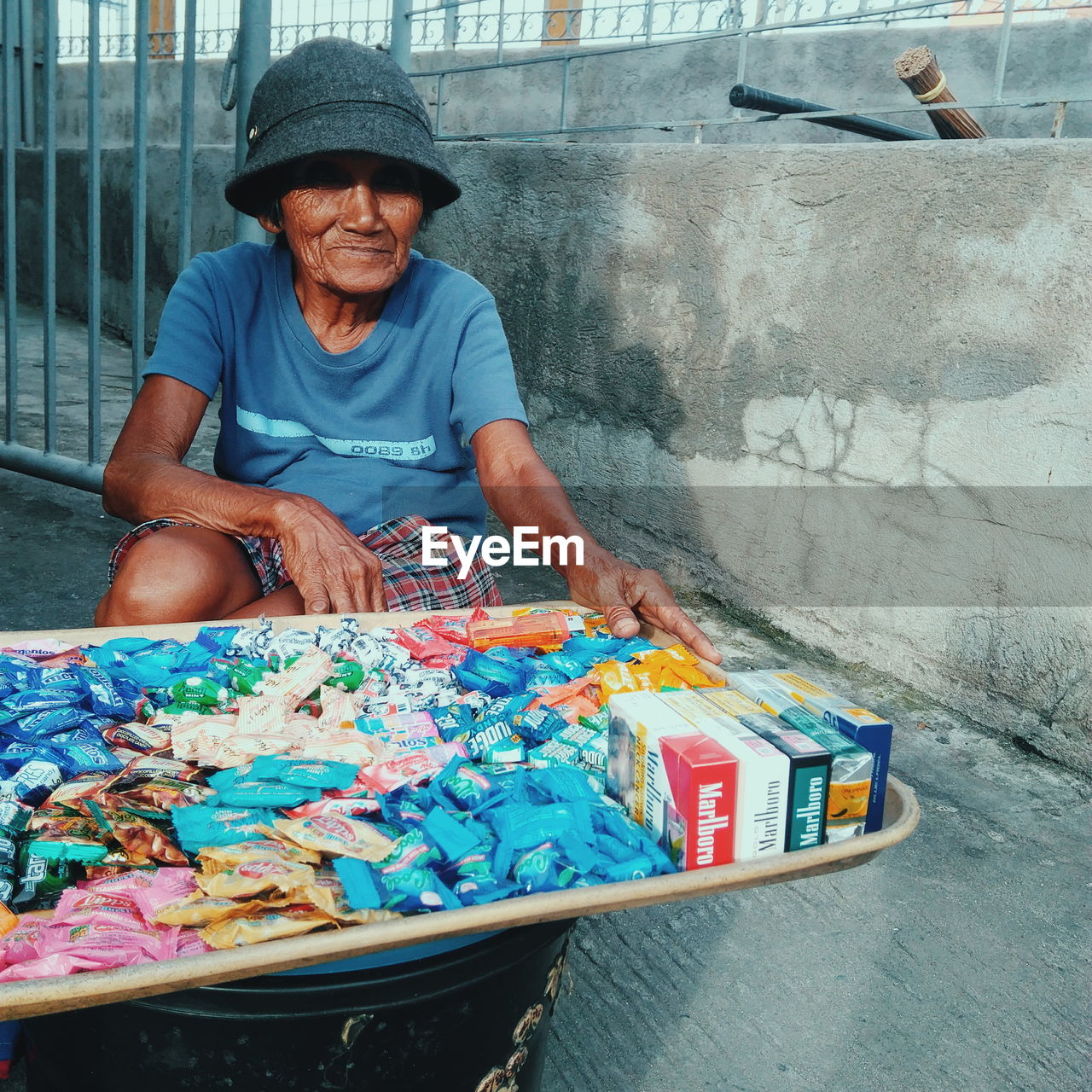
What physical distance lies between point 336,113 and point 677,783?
128cm

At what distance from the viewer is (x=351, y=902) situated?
95 cm

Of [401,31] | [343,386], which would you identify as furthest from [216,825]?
[401,31]

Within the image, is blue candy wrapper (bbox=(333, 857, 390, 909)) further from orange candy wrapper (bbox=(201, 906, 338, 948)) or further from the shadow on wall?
the shadow on wall

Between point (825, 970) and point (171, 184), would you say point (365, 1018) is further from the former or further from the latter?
point (171, 184)

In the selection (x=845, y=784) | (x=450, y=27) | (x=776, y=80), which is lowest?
(x=845, y=784)

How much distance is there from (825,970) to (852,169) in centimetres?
194

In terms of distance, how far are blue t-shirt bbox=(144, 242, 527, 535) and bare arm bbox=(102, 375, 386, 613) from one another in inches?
3.4

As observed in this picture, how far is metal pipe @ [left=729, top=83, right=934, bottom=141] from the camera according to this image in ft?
9.52

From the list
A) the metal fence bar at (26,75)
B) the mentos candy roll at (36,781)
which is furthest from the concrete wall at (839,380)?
the metal fence bar at (26,75)

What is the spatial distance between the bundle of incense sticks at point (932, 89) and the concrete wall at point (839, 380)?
240mm

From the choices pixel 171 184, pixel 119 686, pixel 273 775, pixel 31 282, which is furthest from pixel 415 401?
pixel 31 282

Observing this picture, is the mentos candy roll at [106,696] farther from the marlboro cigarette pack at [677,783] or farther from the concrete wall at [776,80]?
the concrete wall at [776,80]

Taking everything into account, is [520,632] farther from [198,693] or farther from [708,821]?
[708,821]

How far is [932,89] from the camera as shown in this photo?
9.11 feet
